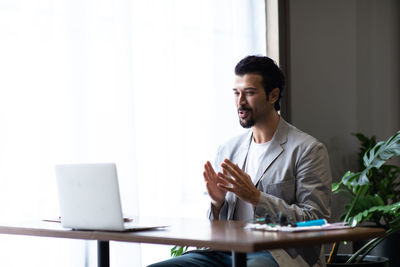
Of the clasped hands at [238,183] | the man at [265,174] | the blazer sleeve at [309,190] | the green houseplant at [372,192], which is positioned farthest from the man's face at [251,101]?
the green houseplant at [372,192]

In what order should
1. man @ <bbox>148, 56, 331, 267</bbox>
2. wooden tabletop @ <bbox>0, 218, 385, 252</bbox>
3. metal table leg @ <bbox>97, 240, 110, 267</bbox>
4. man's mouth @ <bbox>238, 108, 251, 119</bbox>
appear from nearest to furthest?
wooden tabletop @ <bbox>0, 218, 385, 252</bbox> < man @ <bbox>148, 56, 331, 267</bbox> < metal table leg @ <bbox>97, 240, 110, 267</bbox> < man's mouth @ <bbox>238, 108, 251, 119</bbox>

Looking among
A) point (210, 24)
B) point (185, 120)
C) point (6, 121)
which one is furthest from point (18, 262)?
point (210, 24)

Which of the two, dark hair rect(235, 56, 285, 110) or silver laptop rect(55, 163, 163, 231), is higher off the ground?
dark hair rect(235, 56, 285, 110)

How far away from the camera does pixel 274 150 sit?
2.80 metres

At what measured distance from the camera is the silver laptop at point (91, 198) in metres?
2.11

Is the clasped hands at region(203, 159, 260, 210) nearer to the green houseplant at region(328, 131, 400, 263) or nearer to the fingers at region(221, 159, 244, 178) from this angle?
the fingers at region(221, 159, 244, 178)

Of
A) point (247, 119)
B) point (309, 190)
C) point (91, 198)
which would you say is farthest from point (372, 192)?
point (91, 198)

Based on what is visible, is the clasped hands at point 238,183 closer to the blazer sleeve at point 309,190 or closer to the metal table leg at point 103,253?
the blazer sleeve at point 309,190

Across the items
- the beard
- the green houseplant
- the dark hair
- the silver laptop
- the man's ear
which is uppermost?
the dark hair

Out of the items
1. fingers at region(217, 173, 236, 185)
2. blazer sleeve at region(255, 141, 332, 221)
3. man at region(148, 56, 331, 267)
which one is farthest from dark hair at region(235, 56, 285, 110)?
fingers at region(217, 173, 236, 185)

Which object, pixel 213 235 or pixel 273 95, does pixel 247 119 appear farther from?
pixel 213 235

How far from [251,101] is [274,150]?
0.25m

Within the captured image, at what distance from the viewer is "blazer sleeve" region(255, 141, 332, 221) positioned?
247cm

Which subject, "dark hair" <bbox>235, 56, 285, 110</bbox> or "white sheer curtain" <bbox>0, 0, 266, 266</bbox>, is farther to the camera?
"white sheer curtain" <bbox>0, 0, 266, 266</bbox>
